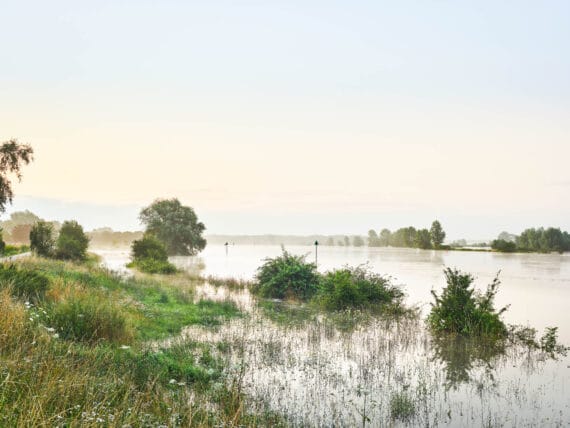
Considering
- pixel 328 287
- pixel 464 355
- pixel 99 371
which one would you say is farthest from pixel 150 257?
pixel 99 371

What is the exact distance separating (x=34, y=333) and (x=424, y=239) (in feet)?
473

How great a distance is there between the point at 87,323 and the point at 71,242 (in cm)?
3924

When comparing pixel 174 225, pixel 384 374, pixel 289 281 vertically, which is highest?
pixel 174 225

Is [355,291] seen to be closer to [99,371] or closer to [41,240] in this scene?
[99,371]

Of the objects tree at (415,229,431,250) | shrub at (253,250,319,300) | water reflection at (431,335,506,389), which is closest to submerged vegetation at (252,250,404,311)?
shrub at (253,250,319,300)

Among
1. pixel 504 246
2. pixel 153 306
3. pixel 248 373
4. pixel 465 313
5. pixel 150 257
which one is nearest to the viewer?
pixel 248 373

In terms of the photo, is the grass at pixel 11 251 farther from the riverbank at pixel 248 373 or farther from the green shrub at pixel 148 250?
the riverbank at pixel 248 373

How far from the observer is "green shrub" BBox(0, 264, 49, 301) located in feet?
44.6

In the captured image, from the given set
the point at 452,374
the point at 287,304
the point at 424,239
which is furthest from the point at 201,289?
the point at 424,239

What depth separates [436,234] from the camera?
137 m

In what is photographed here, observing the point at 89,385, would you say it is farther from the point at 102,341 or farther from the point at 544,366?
the point at 544,366

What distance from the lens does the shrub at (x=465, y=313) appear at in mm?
15898

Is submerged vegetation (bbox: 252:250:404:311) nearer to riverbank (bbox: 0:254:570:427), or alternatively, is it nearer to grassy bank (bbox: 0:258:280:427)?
riverbank (bbox: 0:254:570:427)

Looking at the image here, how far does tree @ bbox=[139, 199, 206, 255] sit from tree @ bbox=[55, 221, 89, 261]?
97.7ft
